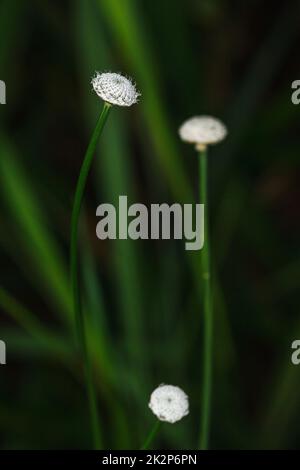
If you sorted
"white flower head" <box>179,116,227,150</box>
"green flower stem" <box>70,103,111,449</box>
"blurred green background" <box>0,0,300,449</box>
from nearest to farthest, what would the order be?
"green flower stem" <box>70,103,111,449</box> < "white flower head" <box>179,116,227,150</box> < "blurred green background" <box>0,0,300,449</box>

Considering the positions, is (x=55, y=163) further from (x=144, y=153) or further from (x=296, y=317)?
(x=296, y=317)

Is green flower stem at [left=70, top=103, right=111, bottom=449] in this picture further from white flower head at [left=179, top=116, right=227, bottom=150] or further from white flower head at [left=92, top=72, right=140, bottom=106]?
white flower head at [left=179, top=116, right=227, bottom=150]

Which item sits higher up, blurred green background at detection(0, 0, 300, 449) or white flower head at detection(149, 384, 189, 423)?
blurred green background at detection(0, 0, 300, 449)

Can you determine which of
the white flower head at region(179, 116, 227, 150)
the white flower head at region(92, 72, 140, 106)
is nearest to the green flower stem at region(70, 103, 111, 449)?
the white flower head at region(92, 72, 140, 106)

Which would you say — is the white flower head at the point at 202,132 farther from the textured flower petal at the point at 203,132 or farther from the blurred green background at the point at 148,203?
the blurred green background at the point at 148,203

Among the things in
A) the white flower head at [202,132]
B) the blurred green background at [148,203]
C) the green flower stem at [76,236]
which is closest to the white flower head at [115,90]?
the green flower stem at [76,236]

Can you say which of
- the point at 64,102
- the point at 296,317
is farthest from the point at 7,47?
the point at 296,317
